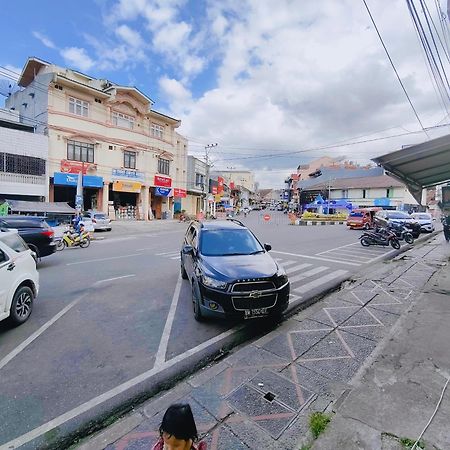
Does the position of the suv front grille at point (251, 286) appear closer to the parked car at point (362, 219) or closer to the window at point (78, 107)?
the parked car at point (362, 219)

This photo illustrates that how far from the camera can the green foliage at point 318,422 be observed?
260cm

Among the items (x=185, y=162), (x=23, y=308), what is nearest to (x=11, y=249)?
(x=23, y=308)

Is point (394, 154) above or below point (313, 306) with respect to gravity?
above

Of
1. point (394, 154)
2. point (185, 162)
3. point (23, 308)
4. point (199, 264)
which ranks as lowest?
point (23, 308)

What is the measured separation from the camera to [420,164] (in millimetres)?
8219

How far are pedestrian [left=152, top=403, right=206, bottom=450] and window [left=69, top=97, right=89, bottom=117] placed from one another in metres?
30.0

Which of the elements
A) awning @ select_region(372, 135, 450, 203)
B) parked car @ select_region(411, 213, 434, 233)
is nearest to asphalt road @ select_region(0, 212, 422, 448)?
awning @ select_region(372, 135, 450, 203)

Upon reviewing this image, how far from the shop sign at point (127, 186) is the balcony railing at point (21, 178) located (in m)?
6.80

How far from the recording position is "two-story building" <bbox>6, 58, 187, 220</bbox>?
24.7 m

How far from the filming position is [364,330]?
15.7ft

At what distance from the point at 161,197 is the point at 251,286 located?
3291 cm

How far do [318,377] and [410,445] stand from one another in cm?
115

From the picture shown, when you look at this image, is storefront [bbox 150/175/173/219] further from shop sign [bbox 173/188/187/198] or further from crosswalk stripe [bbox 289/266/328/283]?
crosswalk stripe [bbox 289/266/328/283]

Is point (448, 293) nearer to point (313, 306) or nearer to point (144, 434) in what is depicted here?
point (313, 306)
